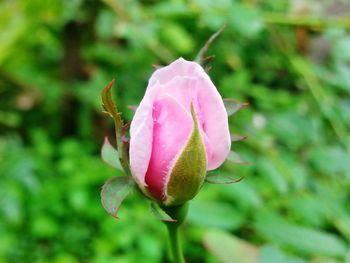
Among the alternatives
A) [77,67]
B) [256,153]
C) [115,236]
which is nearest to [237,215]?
[256,153]

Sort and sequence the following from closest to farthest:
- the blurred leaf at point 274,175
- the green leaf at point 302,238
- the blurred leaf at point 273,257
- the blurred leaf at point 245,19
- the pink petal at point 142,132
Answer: the pink petal at point 142,132, the blurred leaf at point 273,257, the green leaf at point 302,238, the blurred leaf at point 274,175, the blurred leaf at point 245,19

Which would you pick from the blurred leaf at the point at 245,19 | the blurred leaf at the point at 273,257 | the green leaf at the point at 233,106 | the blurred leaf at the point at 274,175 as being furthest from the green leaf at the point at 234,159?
the blurred leaf at the point at 245,19

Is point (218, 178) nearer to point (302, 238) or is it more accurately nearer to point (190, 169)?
point (190, 169)

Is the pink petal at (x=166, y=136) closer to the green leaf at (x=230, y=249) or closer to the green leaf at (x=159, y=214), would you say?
the green leaf at (x=159, y=214)

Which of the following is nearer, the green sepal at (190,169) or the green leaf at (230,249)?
the green sepal at (190,169)

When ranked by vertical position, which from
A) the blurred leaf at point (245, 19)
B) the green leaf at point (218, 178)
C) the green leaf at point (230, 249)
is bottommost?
the green leaf at point (230, 249)

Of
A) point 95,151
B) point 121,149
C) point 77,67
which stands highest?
point 121,149

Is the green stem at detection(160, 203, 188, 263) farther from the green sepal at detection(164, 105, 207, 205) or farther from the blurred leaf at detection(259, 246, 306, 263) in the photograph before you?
the blurred leaf at detection(259, 246, 306, 263)

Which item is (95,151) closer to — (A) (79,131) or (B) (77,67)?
(A) (79,131)
